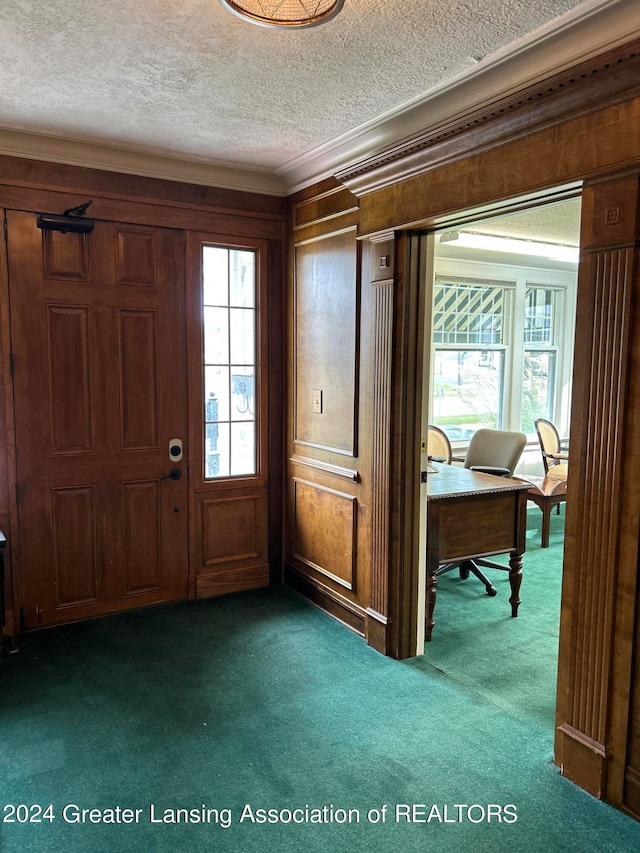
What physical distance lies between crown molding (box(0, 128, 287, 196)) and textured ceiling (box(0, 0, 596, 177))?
0.25ft

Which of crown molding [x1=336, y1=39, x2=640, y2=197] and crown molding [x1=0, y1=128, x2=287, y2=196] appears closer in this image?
crown molding [x1=336, y1=39, x2=640, y2=197]

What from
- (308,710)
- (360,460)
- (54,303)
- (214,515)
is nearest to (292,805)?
→ (308,710)

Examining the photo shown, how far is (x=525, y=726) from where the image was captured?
2576 mm

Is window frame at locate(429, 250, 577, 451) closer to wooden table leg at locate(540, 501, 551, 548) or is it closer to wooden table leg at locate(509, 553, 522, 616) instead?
wooden table leg at locate(540, 501, 551, 548)

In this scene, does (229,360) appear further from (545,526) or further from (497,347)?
(497,347)

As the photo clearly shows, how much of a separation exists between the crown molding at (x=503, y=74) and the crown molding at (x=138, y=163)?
62cm

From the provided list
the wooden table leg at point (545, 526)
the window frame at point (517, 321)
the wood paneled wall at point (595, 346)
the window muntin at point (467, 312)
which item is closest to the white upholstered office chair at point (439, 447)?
the window frame at point (517, 321)

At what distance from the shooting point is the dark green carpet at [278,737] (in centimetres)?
198

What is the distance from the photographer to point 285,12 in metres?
1.76

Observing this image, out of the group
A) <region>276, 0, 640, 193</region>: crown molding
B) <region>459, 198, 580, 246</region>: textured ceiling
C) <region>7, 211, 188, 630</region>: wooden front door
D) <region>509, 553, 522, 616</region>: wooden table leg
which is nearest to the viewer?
<region>276, 0, 640, 193</region>: crown molding

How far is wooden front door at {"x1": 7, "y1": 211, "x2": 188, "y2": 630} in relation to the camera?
3.34 meters

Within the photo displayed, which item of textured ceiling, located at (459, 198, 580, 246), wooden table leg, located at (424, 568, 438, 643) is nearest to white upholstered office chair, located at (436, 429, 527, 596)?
wooden table leg, located at (424, 568, 438, 643)

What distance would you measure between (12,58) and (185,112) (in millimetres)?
768

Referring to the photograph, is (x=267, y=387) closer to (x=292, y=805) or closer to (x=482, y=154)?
(x=482, y=154)
